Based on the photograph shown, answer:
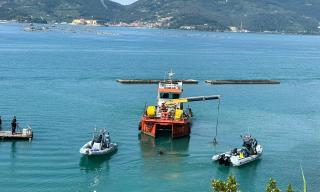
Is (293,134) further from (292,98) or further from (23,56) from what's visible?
(23,56)

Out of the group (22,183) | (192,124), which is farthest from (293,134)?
(22,183)

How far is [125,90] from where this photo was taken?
3999 inches

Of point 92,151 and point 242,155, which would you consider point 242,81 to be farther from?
point 92,151

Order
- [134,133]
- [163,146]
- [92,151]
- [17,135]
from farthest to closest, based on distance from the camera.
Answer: [134,133]
[163,146]
[17,135]
[92,151]

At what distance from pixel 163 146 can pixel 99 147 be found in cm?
889

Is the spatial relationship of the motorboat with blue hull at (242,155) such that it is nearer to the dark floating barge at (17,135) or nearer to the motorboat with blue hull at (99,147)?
the motorboat with blue hull at (99,147)

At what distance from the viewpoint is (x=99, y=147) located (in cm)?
5188

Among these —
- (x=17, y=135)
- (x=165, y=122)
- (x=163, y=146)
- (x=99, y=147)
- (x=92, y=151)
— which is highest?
(x=165, y=122)

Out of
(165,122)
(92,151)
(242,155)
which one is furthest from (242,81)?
(92,151)

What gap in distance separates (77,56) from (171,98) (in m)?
→ 110

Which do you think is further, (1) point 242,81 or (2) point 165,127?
(1) point 242,81

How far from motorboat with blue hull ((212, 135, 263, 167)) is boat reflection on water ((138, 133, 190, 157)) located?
491cm

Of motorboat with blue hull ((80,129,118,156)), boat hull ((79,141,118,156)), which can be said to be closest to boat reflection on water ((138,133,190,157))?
motorboat with blue hull ((80,129,118,156))

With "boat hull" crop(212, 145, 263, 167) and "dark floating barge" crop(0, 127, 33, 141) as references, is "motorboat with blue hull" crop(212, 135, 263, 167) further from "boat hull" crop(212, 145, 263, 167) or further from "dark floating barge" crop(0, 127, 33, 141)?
"dark floating barge" crop(0, 127, 33, 141)
